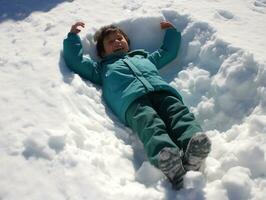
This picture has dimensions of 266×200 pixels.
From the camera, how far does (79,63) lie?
4.31 metres

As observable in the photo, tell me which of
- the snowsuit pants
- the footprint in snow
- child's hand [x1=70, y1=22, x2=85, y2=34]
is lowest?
the snowsuit pants

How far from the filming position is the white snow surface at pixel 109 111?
2.96 m

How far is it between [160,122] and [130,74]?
77cm

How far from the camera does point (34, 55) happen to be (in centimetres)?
443

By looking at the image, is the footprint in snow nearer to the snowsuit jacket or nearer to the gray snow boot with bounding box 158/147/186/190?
the snowsuit jacket

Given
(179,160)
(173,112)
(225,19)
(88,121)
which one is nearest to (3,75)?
(88,121)

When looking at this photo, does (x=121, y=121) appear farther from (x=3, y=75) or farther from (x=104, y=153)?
(x=3, y=75)

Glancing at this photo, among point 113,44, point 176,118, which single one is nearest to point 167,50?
point 113,44

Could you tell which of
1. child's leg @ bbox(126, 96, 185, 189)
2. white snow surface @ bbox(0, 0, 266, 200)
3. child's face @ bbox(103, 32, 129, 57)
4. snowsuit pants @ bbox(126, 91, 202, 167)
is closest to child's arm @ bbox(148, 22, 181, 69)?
white snow surface @ bbox(0, 0, 266, 200)

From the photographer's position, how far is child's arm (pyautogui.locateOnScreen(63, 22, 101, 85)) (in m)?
4.32

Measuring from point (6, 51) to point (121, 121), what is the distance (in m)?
1.48

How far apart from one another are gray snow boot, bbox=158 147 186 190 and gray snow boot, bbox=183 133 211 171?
0.11 meters

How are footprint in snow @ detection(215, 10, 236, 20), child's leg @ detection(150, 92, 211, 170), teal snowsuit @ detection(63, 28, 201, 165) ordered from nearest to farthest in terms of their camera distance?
child's leg @ detection(150, 92, 211, 170) < teal snowsuit @ detection(63, 28, 201, 165) < footprint in snow @ detection(215, 10, 236, 20)

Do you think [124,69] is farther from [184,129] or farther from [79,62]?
[184,129]
